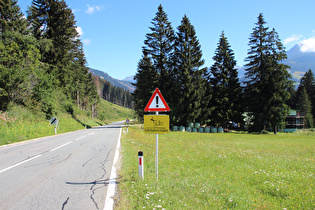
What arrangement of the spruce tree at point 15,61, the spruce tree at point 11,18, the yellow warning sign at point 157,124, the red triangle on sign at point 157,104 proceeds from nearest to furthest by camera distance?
the yellow warning sign at point 157,124 < the red triangle on sign at point 157,104 < the spruce tree at point 15,61 < the spruce tree at point 11,18

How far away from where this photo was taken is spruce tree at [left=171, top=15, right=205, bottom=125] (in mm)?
31062

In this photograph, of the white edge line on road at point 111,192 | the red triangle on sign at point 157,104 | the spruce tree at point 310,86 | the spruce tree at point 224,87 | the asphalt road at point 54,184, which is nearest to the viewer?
the white edge line on road at point 111,192

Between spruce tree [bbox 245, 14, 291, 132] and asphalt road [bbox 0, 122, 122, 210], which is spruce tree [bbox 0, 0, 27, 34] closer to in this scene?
asphalt road [bbox 0, 122, 122, 210]

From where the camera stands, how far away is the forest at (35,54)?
19.8 metres

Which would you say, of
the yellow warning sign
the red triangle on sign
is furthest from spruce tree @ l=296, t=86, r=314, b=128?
the yellow warning sign

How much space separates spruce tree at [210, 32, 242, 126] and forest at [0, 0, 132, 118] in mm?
27095

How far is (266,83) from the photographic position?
33844 mm

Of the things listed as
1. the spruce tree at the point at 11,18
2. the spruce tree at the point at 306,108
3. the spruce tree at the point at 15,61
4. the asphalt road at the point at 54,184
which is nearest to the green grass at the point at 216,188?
the asphalt road at the point at 54,184

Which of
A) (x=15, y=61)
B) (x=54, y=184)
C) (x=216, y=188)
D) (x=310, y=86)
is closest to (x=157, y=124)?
(x=216, y=188)

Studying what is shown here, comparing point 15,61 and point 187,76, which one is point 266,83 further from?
point 15,61

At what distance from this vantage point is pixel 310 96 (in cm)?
6531

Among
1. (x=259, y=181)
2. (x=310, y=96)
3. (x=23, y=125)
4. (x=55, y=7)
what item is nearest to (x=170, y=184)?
(x=259, y=181)

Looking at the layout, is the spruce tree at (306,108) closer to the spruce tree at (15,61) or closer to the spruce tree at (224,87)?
the spruce tree at (224,87)

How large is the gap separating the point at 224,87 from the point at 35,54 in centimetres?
3065
